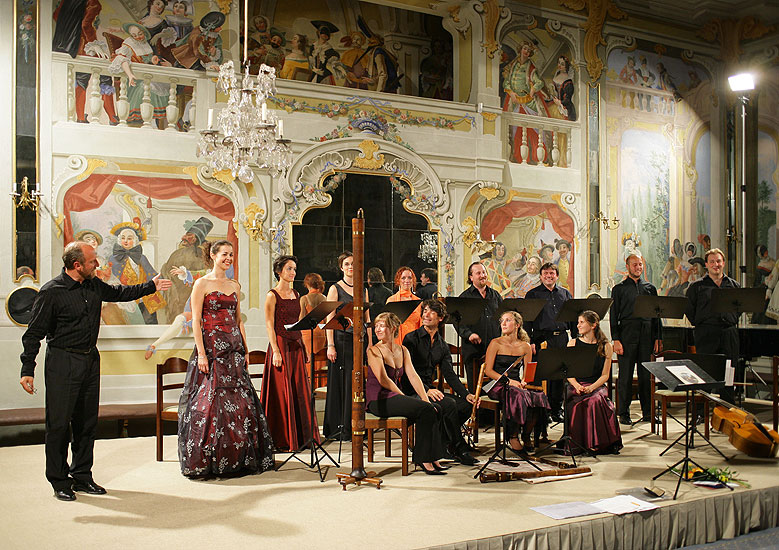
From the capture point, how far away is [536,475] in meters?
5.36

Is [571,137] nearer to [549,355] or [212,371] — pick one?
[549,355]

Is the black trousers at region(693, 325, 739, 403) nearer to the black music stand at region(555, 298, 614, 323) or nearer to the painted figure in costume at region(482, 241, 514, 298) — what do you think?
the black music stand at region(555, 298, 614, 323)

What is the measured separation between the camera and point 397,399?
18.1ft

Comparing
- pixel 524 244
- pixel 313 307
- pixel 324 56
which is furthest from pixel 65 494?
pixel 324 56

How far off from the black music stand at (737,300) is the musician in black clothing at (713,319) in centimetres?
24

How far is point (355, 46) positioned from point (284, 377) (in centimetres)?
604

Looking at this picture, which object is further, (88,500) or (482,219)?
(482,219)

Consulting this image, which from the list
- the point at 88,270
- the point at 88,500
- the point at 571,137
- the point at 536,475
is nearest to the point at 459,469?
the point at 536,475

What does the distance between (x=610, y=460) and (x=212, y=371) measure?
3.19m

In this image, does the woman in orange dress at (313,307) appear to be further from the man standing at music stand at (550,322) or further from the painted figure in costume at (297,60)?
the painted figure in costume at (297,60)

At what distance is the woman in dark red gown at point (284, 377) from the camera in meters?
6.15

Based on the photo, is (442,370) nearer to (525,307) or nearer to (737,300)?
(525,307)

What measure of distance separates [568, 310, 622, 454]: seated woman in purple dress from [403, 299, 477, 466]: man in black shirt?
974 mm

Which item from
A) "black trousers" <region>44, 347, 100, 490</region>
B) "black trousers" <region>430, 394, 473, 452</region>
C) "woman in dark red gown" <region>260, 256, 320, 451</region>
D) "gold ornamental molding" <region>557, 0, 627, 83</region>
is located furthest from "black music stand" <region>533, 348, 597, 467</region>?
"gold ornamental molding" <region>557, 0, 627, 83</region>
